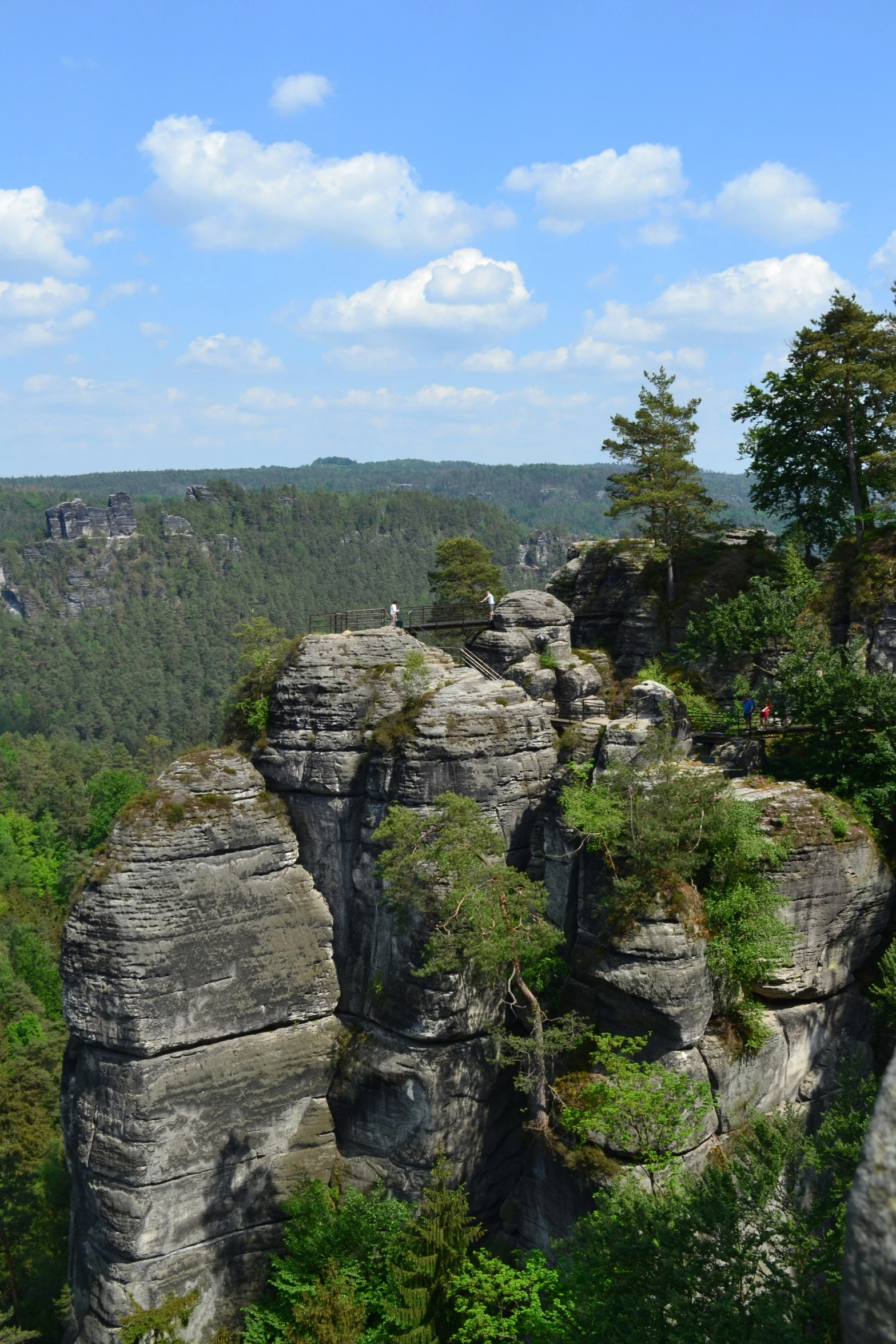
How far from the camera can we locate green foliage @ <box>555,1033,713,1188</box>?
20.7 m

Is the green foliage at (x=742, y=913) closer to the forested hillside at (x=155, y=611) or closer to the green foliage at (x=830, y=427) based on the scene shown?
the green foliage at (x=830, y=427)

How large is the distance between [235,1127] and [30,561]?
195681 millimetres

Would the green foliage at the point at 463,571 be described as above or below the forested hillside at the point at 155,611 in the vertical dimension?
above

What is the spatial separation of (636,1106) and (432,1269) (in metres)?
6.00

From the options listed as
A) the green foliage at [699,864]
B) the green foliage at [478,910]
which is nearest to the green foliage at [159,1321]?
the green foliage at [478,910]

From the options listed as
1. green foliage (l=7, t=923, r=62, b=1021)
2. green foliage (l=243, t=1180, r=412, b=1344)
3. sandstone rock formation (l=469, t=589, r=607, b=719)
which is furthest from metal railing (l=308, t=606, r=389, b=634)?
green foliage (l=7, t=923, r=62, b=1021)

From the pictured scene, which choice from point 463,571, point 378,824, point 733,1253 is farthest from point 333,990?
point 463,571

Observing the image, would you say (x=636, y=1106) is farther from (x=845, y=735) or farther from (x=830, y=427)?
(x=830, y=427)

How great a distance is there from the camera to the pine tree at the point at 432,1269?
21.4 m

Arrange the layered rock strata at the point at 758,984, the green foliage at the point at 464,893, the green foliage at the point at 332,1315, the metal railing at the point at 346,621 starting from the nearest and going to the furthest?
the layered rock strata at the point at 758,984
the green foliage at the point at 332,1315
the green foliage at the point at 464,893
the metal railing at the point at 346,621

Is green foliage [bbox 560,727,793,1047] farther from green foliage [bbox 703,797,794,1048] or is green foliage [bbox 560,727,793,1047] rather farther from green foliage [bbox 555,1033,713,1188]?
green foliage [bbox 555,1033,713,1188]

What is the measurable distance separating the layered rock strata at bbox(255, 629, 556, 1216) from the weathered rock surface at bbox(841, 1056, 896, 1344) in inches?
801

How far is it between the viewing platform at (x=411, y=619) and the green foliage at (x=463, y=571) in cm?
1152

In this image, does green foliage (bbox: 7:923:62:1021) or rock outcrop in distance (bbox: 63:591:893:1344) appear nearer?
rock outcrop in distance (bbox: 63:591:893:1344)
